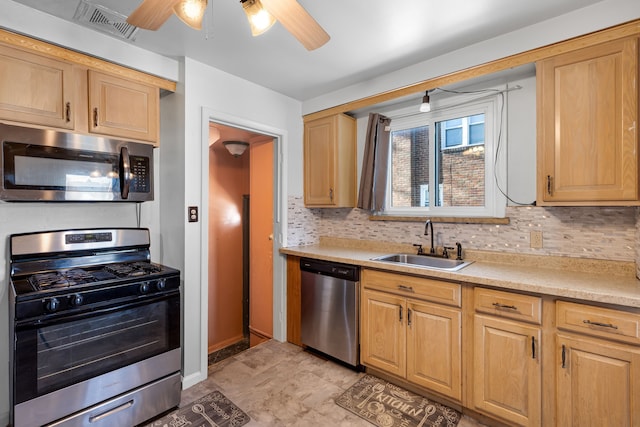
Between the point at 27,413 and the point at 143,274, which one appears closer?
the point at 27,413

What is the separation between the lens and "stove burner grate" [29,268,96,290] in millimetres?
1620

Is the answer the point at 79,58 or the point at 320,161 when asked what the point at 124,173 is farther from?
the point at 320,161

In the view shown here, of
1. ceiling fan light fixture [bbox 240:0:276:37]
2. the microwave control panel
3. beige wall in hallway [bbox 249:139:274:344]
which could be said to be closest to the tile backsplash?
beige wall in hallway [bbox 249:139:274:344]

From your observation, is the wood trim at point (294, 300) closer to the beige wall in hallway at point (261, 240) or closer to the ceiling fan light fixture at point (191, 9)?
the beige wall in hallway at point (261, 240)

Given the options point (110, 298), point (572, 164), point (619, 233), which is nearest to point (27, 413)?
point (110, 298)

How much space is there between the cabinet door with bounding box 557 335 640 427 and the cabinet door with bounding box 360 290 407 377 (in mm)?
897

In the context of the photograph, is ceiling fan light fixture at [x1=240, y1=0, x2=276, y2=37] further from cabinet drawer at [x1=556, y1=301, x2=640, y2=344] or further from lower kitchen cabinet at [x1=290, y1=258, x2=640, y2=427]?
cabinet drawer at [x1=556, y1=301, x2=640, y2=344]

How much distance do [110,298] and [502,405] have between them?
7.56ft

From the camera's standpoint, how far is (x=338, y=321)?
2.57 m

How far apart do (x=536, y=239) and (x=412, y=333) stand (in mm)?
Answer: 1082

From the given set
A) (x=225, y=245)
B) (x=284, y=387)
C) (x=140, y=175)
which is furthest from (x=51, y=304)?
(x=225, y=245)

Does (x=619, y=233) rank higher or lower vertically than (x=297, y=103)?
lower

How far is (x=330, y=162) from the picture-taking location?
3021 mm

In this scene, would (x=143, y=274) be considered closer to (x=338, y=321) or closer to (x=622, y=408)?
(x=338, y=321)
